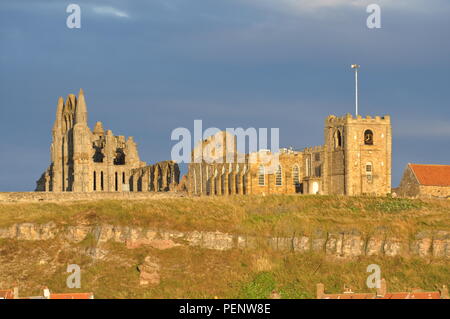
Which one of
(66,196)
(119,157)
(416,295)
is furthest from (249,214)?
(119,157)

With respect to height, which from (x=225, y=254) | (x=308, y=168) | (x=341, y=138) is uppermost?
(x=341, y=138)

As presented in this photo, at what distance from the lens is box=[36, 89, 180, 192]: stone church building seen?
117 m

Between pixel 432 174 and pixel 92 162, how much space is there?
36.0m

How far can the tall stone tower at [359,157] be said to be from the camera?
101 metres

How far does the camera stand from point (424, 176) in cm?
10406

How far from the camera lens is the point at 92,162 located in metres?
118

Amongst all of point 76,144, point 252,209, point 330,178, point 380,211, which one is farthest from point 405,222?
point 76,144

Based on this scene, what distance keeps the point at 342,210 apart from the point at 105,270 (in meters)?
20.9

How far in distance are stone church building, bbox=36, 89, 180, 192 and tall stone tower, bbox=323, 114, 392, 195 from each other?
19713 millimetres

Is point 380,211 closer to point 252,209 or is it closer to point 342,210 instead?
point 342,210

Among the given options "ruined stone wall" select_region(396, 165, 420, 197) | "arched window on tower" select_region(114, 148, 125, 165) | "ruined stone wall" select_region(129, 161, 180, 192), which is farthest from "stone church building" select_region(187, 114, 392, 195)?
"arched window on tower" select_region(114, 148, 125, 165)

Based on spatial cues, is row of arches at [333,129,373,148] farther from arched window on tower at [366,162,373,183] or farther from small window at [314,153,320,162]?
small window at [314,153,320,162]

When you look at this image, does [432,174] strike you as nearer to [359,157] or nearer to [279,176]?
[359,157]

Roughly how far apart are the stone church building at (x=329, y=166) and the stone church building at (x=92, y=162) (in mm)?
11140
